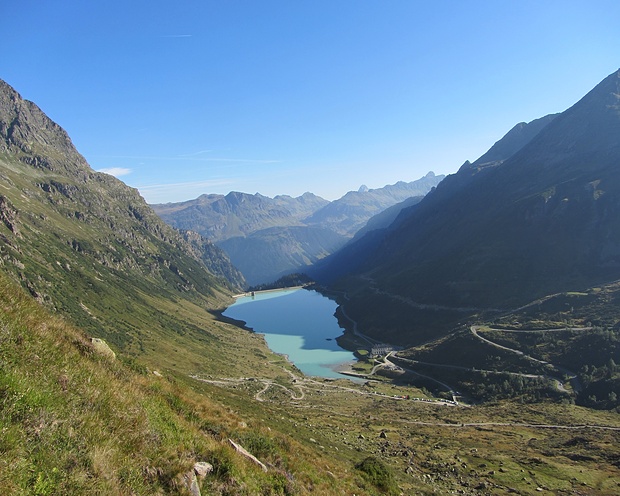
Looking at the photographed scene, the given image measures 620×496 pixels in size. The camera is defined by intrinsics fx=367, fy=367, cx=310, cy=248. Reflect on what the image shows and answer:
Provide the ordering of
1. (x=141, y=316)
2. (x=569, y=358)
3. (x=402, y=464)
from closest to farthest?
(x=402, y=464) → (x=569, y=358) → (x=141, y=316)

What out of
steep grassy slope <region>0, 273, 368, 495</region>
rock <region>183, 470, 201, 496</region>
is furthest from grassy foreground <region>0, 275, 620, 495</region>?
rock <region>183, 470, 201, 496</region>

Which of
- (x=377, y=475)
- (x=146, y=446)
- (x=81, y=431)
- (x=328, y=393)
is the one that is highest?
→ (x=81, y=431)

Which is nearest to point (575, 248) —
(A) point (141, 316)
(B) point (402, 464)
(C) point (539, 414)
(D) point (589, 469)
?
(C) point (539, 414)

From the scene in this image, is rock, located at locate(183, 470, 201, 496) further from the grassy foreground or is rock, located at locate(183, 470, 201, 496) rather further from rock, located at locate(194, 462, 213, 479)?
rock, located at locate(194, 462, 213, 479)

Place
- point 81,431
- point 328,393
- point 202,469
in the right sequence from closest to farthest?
point 81,431 < point 202,469 < point 328,393

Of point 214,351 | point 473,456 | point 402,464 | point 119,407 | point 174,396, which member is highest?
point 119,407

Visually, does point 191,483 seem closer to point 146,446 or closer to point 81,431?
point 146,446

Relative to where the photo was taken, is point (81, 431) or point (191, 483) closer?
point (81, 431)

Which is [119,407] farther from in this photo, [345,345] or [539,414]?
[345,345]

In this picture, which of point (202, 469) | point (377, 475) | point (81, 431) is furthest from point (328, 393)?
point (81, 431)
